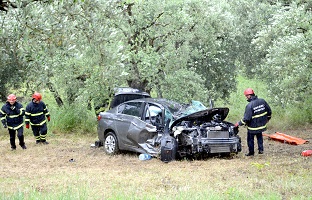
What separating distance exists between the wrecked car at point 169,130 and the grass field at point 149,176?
0.31 meters

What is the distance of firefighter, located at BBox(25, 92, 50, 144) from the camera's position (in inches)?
570

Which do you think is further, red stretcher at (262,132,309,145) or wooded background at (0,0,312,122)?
red stretcher at (262,132,309,145)

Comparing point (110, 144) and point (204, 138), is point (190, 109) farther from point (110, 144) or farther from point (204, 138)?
point (110, 144)

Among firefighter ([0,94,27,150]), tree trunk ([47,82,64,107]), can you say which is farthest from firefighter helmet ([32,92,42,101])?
tree trunk ([47,82,64,107])

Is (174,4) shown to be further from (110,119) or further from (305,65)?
(110,119)

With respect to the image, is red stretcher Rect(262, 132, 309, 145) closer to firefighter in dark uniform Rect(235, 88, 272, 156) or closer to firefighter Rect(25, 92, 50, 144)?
firefighter in dark uniform Rect(235, 88, 272, 156)

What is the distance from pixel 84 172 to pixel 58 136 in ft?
26.5

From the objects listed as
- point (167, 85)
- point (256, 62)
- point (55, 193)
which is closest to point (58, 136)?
point (167, 85)

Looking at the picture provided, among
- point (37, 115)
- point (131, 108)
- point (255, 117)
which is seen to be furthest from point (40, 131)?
point (255, 117)

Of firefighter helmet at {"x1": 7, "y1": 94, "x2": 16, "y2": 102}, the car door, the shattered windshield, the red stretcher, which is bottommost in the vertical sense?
the red stretcher

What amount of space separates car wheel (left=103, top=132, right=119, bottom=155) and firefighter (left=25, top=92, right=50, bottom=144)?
9.85 feet

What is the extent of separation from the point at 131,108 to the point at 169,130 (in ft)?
5.57

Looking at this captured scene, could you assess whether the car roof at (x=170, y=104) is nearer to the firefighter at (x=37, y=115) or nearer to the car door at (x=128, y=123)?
the car door at (x=128, y=123)

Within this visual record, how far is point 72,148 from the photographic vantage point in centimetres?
1411
